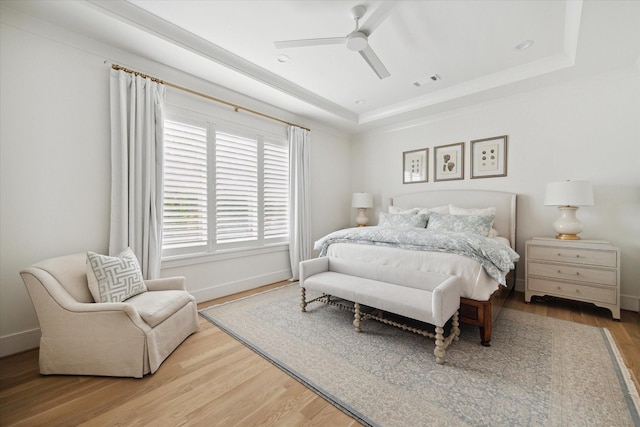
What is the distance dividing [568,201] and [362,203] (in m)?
2.84

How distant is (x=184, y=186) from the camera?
313cm

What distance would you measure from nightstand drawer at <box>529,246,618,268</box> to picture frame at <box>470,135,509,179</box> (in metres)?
1.24

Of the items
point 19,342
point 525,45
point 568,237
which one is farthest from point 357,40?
point 19,342

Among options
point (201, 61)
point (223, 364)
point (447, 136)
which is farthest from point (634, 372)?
point (201, 61)

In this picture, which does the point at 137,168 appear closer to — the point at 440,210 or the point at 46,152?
the point at 46,152

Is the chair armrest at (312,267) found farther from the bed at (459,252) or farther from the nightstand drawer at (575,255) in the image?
the nightstand drawer at (575,255)

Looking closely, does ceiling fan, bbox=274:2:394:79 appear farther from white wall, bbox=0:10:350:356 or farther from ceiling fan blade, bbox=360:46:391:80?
white wall, bbox=0:10:350:356

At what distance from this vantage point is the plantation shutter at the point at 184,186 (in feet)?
9.89

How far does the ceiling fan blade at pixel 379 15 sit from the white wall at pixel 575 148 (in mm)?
2719

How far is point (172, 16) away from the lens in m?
2.32

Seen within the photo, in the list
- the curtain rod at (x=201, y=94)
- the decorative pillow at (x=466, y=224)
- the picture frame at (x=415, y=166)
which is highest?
the curtain rod at (x=201, y=94)

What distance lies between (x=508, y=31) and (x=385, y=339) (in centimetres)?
319

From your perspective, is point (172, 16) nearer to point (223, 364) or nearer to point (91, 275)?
point (91, 275)

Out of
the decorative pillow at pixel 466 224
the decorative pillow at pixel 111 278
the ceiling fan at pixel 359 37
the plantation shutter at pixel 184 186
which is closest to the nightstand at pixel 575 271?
the decorative pillow at pixel 466 224
